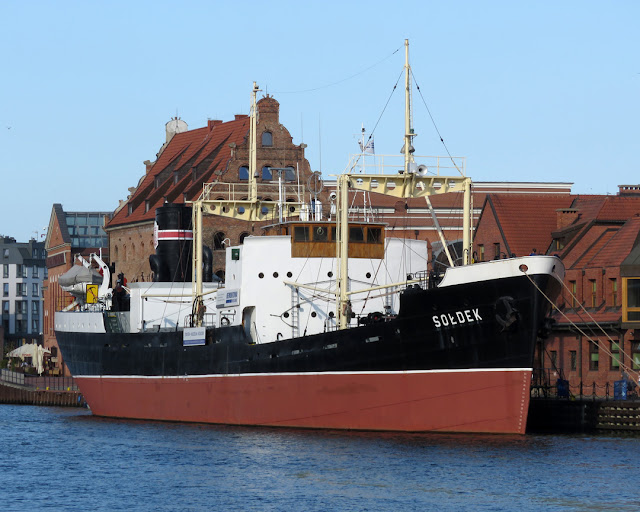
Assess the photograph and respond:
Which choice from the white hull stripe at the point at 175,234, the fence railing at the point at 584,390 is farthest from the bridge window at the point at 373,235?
the white hull stripe at the point at 175,234

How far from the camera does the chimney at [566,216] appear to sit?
6862 cm

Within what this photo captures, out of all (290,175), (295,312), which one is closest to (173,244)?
(295,312)

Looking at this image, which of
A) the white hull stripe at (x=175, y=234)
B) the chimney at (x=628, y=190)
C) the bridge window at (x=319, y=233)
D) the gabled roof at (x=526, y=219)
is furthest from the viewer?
the chimney at (x=628, y=190)

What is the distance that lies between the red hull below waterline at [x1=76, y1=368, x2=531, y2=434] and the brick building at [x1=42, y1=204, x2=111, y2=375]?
53.4m

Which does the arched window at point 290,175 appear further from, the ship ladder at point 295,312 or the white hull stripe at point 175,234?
the ship ladder at point 295,312

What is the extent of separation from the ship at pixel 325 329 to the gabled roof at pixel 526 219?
13.9 m

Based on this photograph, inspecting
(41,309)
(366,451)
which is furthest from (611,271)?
(41,309)

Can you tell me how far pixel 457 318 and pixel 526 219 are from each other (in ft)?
87.1

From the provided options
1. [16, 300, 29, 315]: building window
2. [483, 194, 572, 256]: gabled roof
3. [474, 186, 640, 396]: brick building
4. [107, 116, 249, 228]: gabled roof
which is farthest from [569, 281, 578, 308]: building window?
[16, 300, 29, 315]: building window

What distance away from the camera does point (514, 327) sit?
44.7 meters

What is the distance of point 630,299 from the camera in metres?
57.3

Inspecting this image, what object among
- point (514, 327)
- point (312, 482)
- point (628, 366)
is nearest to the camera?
point (312, 482)

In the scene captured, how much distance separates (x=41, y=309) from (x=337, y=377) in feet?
385

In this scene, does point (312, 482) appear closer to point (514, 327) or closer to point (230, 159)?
point (514, 327)
